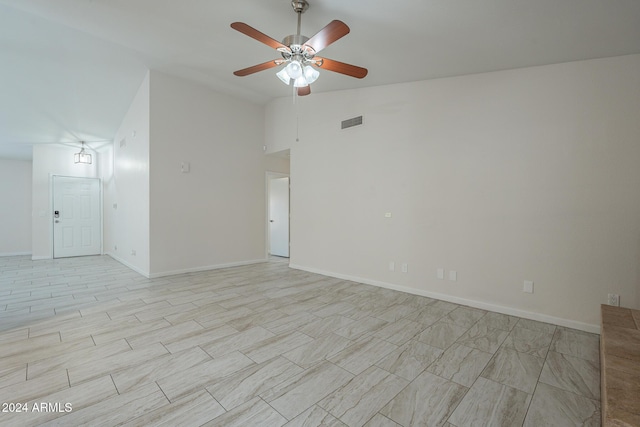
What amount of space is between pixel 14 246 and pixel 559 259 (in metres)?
11.4

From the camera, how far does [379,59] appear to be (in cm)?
336

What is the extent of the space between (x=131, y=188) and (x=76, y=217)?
321cm

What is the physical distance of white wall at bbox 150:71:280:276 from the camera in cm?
464

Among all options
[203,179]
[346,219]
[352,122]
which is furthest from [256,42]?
[346,219]

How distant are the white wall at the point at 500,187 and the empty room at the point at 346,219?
0.07ft

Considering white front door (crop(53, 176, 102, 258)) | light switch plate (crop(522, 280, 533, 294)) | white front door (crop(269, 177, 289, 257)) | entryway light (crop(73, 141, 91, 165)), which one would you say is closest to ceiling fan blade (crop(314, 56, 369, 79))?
light switch plate (crop(522, 280, 533, 294))

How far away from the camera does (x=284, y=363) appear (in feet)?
6.88

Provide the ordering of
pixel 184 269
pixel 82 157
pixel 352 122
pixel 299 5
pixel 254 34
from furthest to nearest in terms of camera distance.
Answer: pixel 82 157, pixel 184 269, pixel 352 122, pixel 299 5, pixel 254 34

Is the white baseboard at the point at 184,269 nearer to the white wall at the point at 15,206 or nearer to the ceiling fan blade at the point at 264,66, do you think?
the white wall at the point at 15,206

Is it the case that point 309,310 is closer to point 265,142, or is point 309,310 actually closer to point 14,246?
point 265,142

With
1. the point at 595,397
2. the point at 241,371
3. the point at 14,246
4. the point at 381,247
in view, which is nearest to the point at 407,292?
the point at 381,247

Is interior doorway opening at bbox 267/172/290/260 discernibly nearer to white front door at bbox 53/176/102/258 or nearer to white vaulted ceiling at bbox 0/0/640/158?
white vaulted ceiling at bbox 0/0/640/158

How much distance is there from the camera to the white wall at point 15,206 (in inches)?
282

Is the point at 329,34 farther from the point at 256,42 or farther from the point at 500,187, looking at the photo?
the point at 500,187
